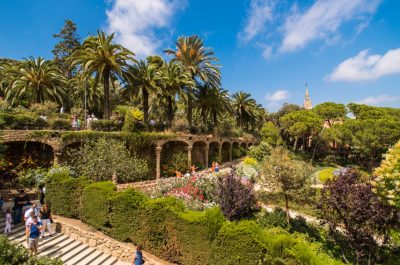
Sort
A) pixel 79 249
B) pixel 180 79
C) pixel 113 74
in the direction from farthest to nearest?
pixel 180 79 < pixel 113 74 < pixel 79 249

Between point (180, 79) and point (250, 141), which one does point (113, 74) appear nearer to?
point (180, 79)

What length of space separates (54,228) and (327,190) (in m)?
13.2

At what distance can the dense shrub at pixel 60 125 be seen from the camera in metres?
15.7

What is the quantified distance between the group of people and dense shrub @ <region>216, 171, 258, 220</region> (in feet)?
26.9

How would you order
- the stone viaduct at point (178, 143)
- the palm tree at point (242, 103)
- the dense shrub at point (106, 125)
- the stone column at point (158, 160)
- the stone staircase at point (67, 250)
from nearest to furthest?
the stone staircase at point (67, 250) → the stone viaduct at point (178, 143) → the dense shrub at point (106, 125) → the stone column at point (158, 160) → the palm tree at point (242, 103)

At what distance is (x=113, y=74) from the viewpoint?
20641 millimetres

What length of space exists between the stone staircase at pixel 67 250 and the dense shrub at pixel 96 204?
1.06 meters

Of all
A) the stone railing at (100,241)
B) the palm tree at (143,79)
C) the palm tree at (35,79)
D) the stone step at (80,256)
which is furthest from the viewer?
the palm tree at (35,79)

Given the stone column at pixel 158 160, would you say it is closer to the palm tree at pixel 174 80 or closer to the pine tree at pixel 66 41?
the palm tree at pixel 174 80

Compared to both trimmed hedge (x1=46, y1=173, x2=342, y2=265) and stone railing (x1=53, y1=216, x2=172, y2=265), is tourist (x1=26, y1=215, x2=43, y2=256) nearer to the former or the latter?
stone railing (x1=53, y1=216, x2=172, y2=265)

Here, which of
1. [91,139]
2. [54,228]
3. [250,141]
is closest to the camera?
[54,228]

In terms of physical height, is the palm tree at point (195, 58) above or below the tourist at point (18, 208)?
above

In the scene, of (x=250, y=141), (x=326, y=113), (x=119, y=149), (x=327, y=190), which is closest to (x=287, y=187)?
(x=327, y=190)

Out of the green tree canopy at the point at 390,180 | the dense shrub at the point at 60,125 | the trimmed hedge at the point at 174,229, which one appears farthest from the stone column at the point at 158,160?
the green tree canopy at the point at 390,180
